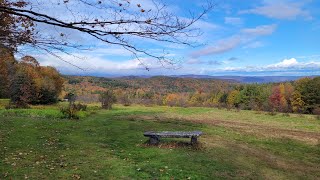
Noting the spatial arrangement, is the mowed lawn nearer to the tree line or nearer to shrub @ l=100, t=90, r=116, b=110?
the tree line

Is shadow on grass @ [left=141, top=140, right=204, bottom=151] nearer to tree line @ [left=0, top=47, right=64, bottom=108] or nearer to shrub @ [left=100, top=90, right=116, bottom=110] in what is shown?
tree line @ [left=0, top=47, right=64, bottom=108]

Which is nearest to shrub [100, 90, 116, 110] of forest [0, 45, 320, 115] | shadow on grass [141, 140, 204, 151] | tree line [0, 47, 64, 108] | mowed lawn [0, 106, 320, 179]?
forest [0, 45, 320, 115]

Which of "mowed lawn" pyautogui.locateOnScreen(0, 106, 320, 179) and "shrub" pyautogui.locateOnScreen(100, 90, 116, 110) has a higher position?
"mowed lawn" pyautogui.locateOnScreen(0, 106, 320, 179)

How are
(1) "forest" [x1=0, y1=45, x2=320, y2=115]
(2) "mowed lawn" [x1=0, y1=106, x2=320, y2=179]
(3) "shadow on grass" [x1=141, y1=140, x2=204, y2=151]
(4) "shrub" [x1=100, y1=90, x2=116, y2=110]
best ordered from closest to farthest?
(2) "mowed lawn" [x1=0, y1=106, x2=320, y2=179], (3) "shadow on grass" [x1=141, y1=140, x2=204, y2=151], (1) "forest" [x1=0, y1=45, x2=320, y2=115], (4) "shrub" [x1=100, y1=90, x2=116, y2=110]

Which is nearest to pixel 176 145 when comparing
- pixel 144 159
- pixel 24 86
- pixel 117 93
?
pixel 144 159

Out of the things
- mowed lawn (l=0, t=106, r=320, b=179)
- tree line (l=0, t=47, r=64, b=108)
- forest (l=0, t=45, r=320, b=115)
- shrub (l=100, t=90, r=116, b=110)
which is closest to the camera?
mowed lawn (l=0, t=106, r=320, b=179)

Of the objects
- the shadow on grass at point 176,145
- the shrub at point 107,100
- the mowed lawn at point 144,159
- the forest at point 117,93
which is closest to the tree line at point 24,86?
the forest at point 117,93

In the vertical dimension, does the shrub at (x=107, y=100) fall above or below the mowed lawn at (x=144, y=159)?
below

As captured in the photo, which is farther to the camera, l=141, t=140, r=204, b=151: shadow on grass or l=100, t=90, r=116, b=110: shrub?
l=100, t=90, r=116, b=110: shrub

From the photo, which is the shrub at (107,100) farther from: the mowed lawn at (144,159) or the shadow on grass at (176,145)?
the shadow on grass at (176,145)

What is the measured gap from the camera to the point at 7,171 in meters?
7.86

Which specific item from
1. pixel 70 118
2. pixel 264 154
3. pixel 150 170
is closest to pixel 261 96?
pixel 70 118

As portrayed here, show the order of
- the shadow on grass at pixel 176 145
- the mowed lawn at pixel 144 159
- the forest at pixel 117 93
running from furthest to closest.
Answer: the forest at pixel 117 93 → the shadow on grass at pixel 176 145 → the mowed lawn at pixel 144 159

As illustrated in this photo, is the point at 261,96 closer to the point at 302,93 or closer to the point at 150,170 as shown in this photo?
the point at 302,93
